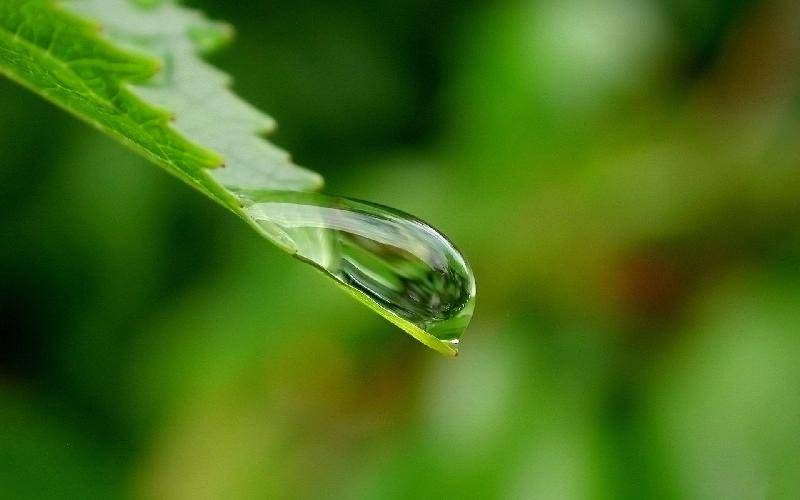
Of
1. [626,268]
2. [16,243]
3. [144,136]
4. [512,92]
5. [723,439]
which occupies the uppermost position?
[512,92]

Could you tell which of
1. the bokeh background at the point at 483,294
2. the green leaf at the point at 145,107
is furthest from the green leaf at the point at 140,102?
the bokeh background at the point at 483,294

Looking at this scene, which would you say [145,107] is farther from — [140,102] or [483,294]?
[483,294]

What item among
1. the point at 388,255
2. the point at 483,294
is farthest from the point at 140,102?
the point at 483,294

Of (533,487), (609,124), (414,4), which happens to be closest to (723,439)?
(533,487)

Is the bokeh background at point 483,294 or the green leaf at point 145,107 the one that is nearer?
the green leaf at point 145,107

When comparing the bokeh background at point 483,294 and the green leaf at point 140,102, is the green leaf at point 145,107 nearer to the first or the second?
the green leaf at point 140,102

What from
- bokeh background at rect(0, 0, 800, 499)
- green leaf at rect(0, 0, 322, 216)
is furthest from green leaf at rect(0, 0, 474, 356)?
bokeh background at rect(0, 0, 800, 499)

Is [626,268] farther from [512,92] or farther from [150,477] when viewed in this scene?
[150,477]
